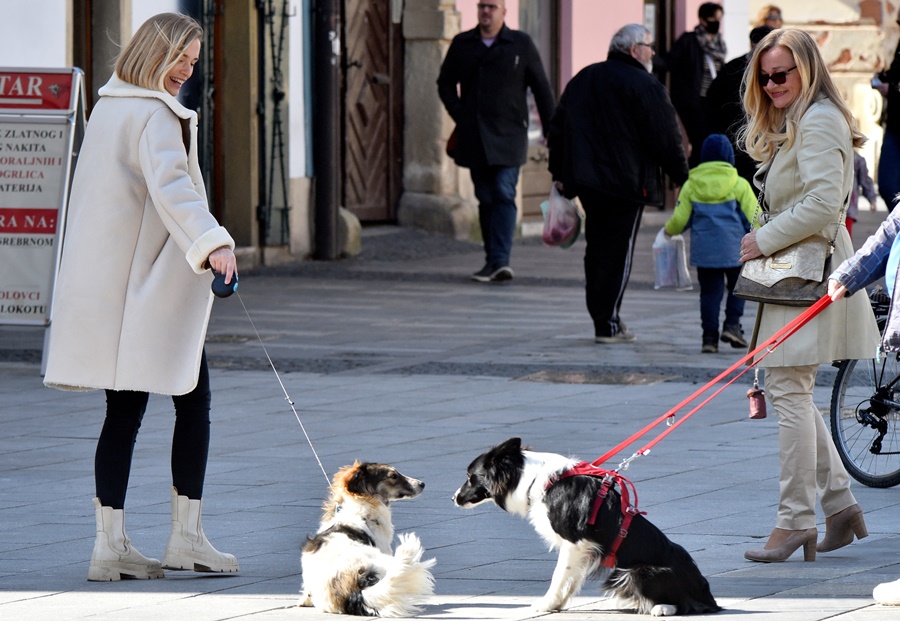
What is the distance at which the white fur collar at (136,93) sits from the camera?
18.9 feet

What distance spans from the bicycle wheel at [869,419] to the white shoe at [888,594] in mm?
2103

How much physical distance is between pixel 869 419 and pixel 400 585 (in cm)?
302

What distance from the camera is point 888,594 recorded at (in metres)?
5.26

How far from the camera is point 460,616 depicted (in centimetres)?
523

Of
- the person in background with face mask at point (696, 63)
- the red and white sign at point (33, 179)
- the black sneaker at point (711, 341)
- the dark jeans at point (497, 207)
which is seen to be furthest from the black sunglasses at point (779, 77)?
the person in background with face mask at point (696, 63)

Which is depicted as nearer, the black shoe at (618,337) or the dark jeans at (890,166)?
the black shoe at (618,337)

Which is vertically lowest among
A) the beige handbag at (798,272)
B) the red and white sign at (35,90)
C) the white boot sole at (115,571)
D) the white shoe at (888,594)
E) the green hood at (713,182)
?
the white boot sole at (115,571)

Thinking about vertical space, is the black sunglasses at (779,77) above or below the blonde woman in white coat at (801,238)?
above

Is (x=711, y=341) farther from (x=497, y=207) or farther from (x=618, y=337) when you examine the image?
(x=497, y=207)

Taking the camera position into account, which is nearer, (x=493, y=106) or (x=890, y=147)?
(x=890, y=147)

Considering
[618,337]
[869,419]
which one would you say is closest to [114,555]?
[869,419]

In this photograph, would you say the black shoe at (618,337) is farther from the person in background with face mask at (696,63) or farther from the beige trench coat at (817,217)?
the person in background with face mask at (696,63)

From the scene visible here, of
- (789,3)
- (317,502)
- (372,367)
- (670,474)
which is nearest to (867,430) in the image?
(670,474)

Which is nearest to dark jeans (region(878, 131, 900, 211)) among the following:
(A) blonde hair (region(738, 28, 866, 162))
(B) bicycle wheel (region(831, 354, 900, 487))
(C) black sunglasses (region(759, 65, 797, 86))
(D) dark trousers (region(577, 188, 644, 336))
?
(D) dark trousers (region(577, 188, 644, 336))
